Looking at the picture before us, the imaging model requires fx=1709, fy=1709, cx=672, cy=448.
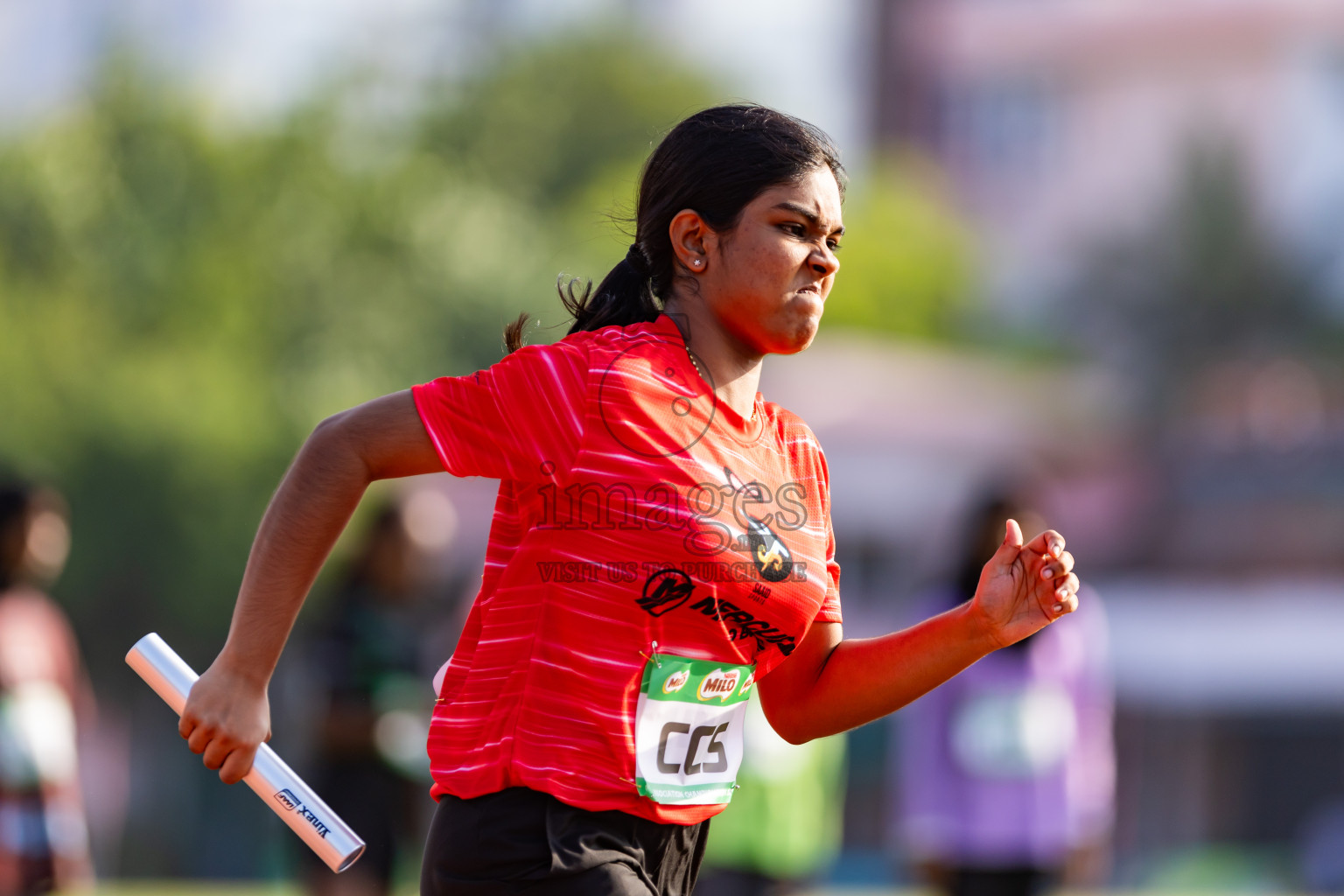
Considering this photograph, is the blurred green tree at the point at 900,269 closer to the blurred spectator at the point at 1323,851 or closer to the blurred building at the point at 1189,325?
the blurred building at the point at 1189,325

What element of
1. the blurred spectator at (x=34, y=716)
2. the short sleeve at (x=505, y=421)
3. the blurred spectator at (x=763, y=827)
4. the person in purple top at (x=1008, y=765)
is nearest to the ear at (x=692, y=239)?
the short sleeve at (x=505, y=421)

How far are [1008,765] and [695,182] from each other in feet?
13.1

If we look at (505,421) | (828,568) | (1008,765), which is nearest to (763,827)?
(1008,765)

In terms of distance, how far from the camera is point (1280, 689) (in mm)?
22219

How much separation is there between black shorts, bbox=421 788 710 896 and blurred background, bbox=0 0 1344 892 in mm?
16381

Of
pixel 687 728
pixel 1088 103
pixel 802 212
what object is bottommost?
pixel 687 728

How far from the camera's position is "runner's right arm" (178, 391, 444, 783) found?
230cm

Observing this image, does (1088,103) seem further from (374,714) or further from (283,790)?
(283,790)

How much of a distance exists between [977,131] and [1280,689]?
89.7 ft

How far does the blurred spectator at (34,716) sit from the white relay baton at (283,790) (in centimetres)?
370

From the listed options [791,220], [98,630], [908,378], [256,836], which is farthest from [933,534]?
[791,220]

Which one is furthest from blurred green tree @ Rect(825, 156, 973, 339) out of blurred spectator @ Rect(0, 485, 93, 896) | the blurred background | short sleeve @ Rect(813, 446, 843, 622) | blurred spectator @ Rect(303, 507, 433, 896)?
short sleeve @ Rect(813, 446, 843, 622)

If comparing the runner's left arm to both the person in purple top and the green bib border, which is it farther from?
the person in purple top

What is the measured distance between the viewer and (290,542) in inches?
90.7
